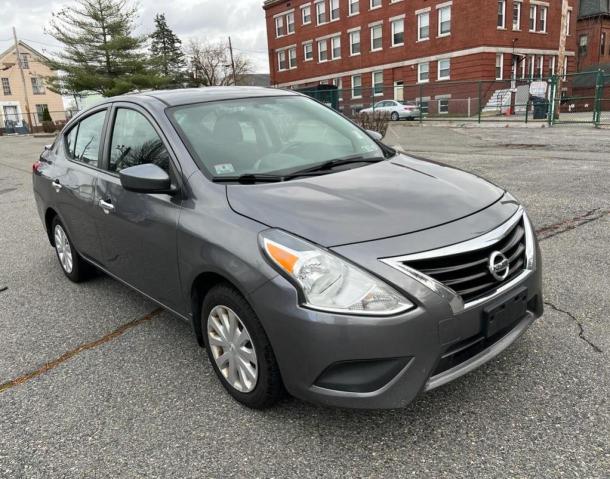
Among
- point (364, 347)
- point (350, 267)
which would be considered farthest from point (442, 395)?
point (350, 267)

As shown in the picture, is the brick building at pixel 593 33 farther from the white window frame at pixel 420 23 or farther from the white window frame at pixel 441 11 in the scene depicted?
the white window frame at pixel 420 23

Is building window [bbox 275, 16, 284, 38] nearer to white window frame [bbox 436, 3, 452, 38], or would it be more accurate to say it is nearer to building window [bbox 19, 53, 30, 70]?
white window frame [bbox 436, 3, 452, 38]

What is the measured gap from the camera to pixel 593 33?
43.0 metres

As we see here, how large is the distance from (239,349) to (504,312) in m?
1.28

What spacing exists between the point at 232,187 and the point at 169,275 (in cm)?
69

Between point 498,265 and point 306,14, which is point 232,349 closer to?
point 498,265

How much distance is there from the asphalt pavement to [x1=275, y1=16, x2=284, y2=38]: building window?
154 feet

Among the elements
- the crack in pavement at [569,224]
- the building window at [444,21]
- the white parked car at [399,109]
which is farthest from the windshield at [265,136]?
the building window at [444,21]

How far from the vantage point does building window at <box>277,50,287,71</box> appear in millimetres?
47750

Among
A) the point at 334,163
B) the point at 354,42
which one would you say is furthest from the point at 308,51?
the point at 334,163

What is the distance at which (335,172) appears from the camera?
10.1 ft

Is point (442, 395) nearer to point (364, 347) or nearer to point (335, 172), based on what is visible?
point (364, 347)

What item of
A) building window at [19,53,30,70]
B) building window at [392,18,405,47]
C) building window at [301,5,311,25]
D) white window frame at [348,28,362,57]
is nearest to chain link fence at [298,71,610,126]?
building window at [392,18,405,47]

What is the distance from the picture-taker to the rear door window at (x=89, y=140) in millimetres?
3964
